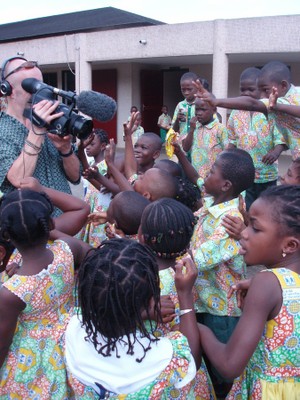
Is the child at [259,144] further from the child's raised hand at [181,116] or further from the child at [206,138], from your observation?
the child's raised hand at [181,116]

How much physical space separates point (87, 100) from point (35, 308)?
1012 millimetres

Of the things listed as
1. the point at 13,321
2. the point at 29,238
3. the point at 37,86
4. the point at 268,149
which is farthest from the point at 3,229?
the point at 268,149

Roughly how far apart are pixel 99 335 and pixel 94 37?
11666 mm

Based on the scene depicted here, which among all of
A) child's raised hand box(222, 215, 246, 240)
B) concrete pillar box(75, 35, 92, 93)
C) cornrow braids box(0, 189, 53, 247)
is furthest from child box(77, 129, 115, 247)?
concrete pillar box(75, 35, 92, 93)

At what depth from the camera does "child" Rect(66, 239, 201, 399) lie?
51.6 inches

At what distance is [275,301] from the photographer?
143 centimetres

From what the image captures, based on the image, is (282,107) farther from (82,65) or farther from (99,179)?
(82,65)

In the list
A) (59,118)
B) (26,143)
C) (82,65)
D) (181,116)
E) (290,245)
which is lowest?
(181,116)

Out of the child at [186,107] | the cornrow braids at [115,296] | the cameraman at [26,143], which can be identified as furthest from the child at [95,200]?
the child at [186,107]

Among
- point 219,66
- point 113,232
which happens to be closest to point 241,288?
point 113,232

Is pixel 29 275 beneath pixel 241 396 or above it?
above

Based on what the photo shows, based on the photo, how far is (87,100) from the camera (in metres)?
2.17

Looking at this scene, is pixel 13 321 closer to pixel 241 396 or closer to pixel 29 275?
pixel 29 275

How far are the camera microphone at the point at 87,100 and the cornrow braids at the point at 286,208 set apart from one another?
3.13 ft
